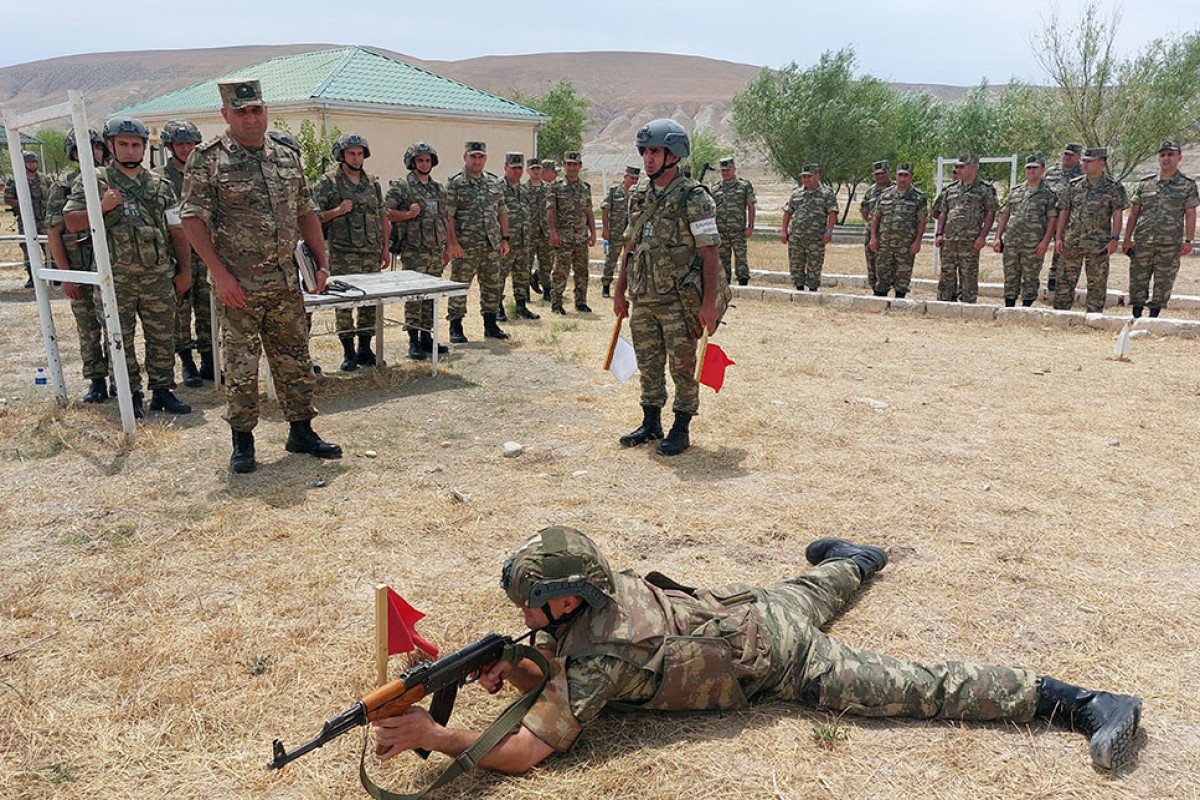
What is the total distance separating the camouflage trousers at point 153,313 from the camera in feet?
20.3

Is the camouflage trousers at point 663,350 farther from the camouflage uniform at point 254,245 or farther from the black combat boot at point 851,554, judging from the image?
the camouflage uniform at point 254,245

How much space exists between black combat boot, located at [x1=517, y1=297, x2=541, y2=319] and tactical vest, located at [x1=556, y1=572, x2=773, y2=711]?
8.34 m

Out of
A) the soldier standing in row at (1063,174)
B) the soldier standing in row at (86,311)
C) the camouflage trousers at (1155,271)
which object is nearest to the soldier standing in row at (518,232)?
the soldier standing in row at (86,311)

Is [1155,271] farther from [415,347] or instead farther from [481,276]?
[415,347]

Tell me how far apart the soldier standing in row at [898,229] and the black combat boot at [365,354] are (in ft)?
23.7

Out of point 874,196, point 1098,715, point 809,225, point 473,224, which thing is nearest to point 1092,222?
point 874,196

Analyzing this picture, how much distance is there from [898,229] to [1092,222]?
228 centimetres

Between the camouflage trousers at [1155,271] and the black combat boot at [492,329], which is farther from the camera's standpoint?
the camouflage trousers at [1155,271]

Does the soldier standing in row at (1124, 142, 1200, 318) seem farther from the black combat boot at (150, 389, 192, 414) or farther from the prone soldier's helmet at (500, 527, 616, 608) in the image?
the black combat boot at (150, 389, 192, 414)

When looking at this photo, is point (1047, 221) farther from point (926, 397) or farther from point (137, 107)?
point (137, 107)

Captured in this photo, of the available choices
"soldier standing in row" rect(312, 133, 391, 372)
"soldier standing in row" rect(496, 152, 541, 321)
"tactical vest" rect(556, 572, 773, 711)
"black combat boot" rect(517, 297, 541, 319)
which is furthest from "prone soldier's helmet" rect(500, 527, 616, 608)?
"black combat boot" rect(517, 297, 541, 319)

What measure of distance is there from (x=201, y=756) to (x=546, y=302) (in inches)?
406

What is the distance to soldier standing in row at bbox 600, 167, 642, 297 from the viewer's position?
1257 centimetres

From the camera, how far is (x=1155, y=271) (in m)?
10.3
